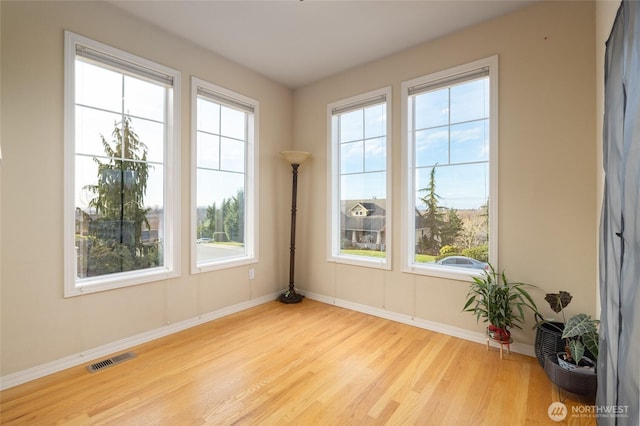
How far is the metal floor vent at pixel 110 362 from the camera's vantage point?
7.24ft

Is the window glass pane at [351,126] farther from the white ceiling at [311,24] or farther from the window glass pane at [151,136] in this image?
the window glass pane at [151,136]

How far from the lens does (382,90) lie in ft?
10.8

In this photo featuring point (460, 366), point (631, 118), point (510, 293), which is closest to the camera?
point (631, 118)

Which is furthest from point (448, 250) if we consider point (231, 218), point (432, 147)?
point (231, 218)

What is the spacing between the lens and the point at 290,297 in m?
3.79

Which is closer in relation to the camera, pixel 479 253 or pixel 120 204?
pixel 120 204

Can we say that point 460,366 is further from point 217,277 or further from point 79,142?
point 79,142

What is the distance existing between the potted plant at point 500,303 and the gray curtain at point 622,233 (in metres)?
0.83

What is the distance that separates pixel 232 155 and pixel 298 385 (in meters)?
2.59

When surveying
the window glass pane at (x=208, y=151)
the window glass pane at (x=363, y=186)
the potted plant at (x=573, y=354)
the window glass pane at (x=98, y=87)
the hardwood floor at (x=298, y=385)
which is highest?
the window glass pane at (x=98, y=87)

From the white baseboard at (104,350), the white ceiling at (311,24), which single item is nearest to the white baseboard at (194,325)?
the white baseboard at (104,350)

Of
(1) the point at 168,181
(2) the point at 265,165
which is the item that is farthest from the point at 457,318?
(1) the point at 168,181

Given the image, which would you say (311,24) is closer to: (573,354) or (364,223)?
(364,223)

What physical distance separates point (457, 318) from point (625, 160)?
6.65 ft
